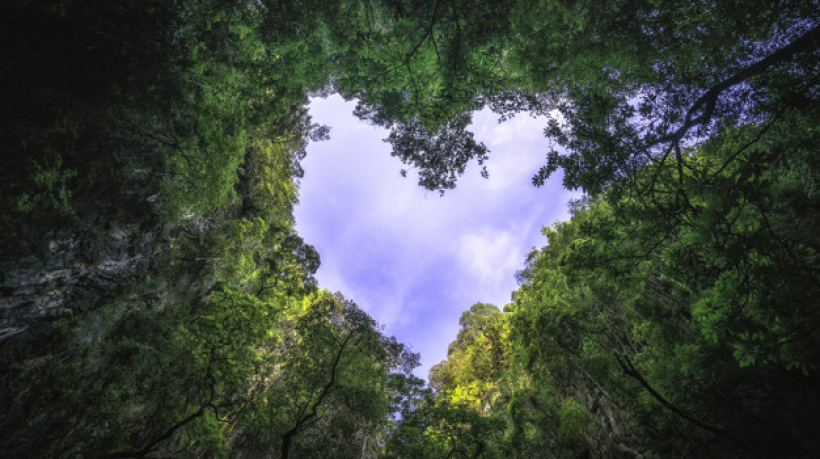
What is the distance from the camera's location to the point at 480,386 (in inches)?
775

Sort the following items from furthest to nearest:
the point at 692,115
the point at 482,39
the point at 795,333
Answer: the point at 482,39
the point at 692,115
the point at 795,333

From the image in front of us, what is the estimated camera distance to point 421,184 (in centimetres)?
758

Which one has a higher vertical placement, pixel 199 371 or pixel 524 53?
pixel 524 53

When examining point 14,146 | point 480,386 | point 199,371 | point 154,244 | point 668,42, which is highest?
point 480,386

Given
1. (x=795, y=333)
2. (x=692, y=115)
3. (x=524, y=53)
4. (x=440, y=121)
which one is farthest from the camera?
(x=440, y=121)

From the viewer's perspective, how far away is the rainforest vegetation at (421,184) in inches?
187

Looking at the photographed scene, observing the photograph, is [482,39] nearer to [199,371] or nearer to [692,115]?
[692,115]

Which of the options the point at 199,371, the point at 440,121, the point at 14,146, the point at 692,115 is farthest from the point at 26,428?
the point at 692,115

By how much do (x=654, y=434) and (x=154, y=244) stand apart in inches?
635

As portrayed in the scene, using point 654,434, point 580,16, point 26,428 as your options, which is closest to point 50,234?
point 26,428

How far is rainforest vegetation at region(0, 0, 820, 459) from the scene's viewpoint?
4.75 metres

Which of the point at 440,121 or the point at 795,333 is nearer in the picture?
the point at 795,333

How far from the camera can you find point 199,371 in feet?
32.3

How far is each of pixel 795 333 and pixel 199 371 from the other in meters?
13.6
